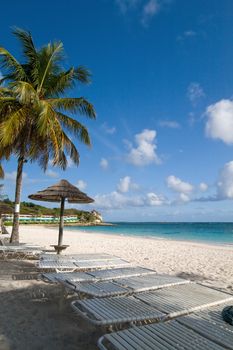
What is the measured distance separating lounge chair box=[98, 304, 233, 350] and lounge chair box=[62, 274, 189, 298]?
3.61 ft

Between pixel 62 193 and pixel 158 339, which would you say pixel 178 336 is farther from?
pixel 62 193

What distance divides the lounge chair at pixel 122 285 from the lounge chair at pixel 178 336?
1.10 meters

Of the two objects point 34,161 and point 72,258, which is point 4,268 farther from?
point 34,161

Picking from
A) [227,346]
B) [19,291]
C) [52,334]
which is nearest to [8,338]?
[52,334]

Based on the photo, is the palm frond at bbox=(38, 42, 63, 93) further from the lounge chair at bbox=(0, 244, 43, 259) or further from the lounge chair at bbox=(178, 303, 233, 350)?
the lounge chair at bbox=(178, 303, 233, 350)

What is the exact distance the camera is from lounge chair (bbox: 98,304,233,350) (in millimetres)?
2338

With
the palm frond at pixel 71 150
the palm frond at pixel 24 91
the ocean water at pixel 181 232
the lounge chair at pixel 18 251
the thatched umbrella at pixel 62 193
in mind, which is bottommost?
the ocean water at pixel 181 232

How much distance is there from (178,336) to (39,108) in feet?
26.2

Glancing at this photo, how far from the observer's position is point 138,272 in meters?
5.27

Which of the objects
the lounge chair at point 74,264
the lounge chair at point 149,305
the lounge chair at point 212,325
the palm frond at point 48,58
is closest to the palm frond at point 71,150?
the palm frond at point 48,58

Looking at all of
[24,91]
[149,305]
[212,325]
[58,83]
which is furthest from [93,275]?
[58,83]

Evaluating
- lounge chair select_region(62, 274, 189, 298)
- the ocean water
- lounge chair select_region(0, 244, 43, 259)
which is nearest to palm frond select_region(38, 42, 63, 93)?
lounge chair select_region(0, 244, 43, 259)

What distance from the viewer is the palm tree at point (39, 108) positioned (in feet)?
30.7

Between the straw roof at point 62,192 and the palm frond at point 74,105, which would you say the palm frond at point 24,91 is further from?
the straw roof at point 62,192
